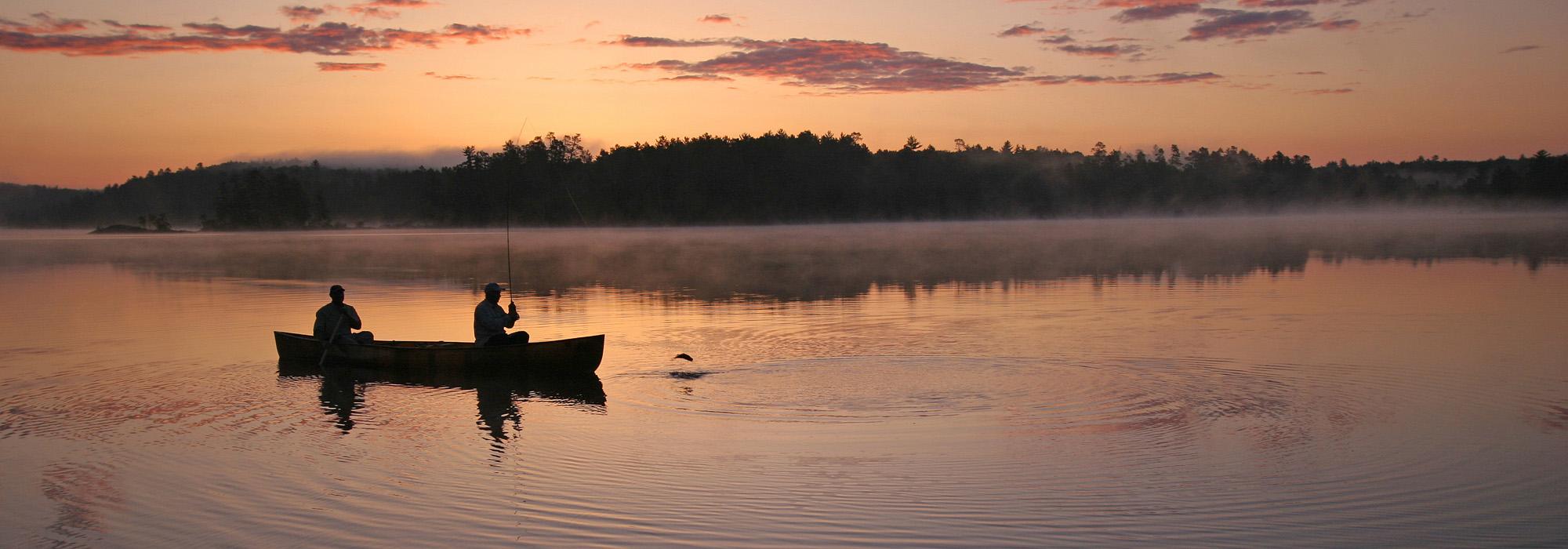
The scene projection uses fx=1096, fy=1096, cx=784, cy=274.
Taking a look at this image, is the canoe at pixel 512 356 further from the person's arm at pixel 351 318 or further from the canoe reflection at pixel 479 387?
the person's arm at pixel 351 318

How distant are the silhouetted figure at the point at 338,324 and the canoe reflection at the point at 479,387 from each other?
46 centimetres

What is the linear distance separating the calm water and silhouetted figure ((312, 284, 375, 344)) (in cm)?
74

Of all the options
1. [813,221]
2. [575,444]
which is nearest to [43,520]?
[575,444]

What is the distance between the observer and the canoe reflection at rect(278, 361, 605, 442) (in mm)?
12391

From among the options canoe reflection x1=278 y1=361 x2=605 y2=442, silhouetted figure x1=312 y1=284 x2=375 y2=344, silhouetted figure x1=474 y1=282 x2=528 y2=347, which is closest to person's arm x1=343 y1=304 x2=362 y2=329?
silhouetted figure x1=312 y1=284 x2=375 y2=344

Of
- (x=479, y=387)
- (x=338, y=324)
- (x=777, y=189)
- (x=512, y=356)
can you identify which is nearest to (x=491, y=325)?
(x=512, y=356)

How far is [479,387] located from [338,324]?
332cm

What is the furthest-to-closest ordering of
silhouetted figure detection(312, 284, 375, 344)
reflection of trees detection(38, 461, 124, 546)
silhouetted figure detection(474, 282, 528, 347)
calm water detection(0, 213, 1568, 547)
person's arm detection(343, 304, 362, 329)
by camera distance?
1. person's arm detection(343, 304, 362, 329)
2. silhouetted figure detection(312, 284, 375, 344)
3. silhouetted figure detection(474, 282, 528, 347)
4. reflection of trees detection(38, 461, 124, 546)
5. calm water detection(0, 213, 1568, 547)

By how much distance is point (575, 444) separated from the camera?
409 inches

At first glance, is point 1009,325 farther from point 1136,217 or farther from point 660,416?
point 1136,217

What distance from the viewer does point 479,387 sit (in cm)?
1408

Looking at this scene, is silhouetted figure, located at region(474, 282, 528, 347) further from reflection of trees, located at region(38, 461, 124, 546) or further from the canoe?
reflection of trees, located at region(38, 461, 124, 546)

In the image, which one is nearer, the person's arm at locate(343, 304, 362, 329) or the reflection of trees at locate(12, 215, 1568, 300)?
the person's arm at locate(343, 304, 362, 329)

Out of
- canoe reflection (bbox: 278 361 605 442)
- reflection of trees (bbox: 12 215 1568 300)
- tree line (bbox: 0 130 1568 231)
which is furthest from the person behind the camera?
tree line (bbox: 0 130 1568 231)
